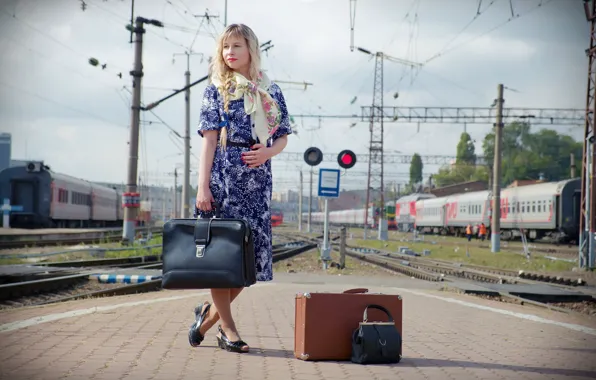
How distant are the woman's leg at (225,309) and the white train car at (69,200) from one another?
36.2 metres

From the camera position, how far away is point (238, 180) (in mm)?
5168

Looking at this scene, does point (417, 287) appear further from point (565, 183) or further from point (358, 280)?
point (565, 183)

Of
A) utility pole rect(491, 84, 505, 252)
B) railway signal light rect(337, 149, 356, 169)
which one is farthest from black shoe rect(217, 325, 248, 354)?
utility pole rect(491, 84, 505, 252)

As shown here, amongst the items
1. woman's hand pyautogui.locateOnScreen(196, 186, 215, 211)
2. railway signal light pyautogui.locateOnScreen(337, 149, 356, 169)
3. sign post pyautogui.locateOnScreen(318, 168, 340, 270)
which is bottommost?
woman's hand pyautogui.locateOnScreen(196, 186, 215, 211)

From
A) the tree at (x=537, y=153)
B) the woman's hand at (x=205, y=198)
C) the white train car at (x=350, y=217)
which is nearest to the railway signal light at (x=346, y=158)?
the woman's hand at (x=205, y=198)

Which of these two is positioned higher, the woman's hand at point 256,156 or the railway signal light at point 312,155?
the railway signal light at point 312,155

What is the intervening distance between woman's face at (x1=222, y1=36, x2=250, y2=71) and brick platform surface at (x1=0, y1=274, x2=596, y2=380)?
1.93m

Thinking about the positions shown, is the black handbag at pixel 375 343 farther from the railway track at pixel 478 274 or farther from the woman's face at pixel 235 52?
the railway track at pixel 478 274

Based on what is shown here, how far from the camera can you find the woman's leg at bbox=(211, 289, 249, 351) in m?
5.25

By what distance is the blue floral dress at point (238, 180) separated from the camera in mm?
5164

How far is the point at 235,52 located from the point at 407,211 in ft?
258

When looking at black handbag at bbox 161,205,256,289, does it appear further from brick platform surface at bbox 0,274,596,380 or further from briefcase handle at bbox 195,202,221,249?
brick platform surface at bbox 0,274,596,380

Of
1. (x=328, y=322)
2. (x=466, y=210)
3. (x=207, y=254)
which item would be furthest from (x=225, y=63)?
(x=466, y=210)

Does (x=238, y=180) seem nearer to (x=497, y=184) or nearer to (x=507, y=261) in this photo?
(x=507, y=261)
